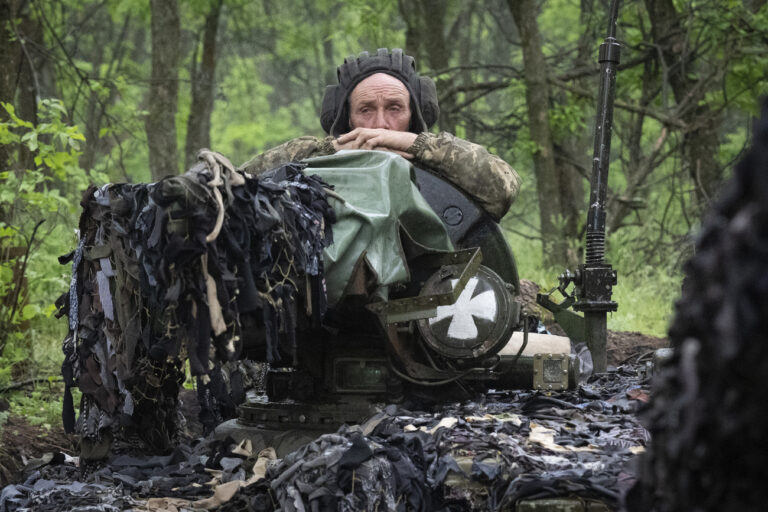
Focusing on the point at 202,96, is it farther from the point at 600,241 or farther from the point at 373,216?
the point at 373,216

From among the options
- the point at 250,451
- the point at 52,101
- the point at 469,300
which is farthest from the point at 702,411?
the point at 52,101

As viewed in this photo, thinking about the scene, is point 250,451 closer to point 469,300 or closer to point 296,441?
point 296,441

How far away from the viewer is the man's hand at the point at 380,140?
19.8 feet

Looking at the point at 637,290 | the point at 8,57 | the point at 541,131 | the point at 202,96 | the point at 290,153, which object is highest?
the point at 202,96

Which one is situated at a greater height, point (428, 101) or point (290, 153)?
point (428, 101)

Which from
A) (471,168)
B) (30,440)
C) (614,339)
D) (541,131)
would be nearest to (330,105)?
(471,168)

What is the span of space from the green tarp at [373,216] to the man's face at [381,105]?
115 cm

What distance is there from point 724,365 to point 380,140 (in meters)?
4.36

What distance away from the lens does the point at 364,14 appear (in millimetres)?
14414

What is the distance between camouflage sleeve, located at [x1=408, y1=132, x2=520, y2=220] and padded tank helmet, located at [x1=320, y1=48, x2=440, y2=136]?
576mm

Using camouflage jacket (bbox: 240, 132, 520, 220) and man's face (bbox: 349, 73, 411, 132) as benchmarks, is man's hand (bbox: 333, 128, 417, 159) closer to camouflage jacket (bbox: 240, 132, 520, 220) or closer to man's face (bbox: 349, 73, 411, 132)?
camouflage jacket (bbox: 240, 132, 520, 220)

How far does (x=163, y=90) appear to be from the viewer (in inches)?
490

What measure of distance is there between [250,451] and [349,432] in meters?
1.12

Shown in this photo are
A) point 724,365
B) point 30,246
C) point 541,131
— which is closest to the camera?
point 724,365
